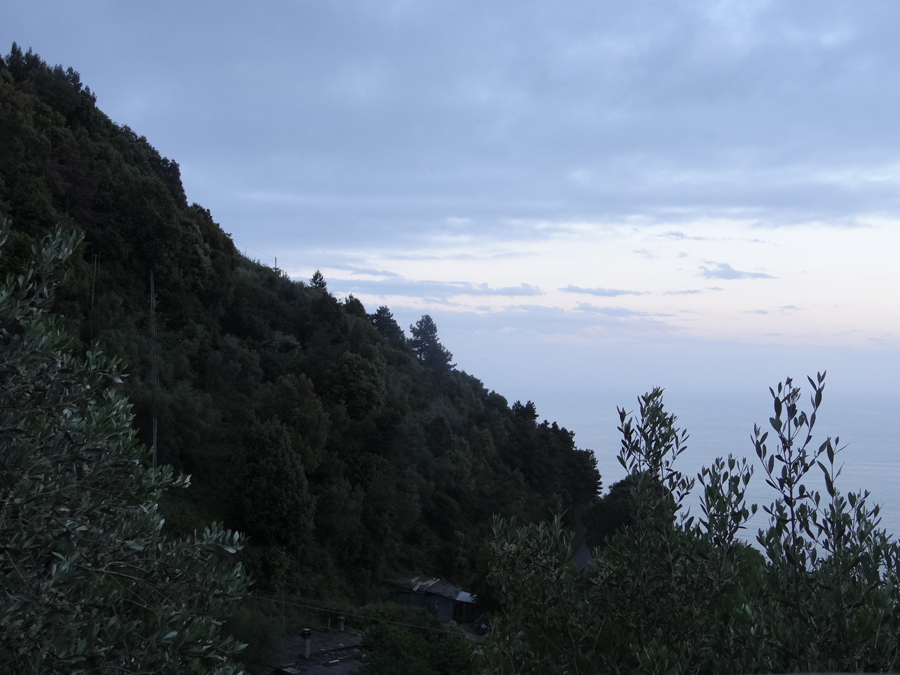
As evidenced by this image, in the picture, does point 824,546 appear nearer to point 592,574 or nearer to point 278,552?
point 592,574

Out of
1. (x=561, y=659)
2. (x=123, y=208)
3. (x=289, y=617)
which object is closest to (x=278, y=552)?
(x=289, y=617)

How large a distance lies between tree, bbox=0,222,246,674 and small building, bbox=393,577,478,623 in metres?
23.7

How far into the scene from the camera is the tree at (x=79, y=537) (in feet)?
11.9

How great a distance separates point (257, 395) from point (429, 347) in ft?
70.2

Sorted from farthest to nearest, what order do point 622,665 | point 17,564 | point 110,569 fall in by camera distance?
point 622,665 < point 110,569 < point 17,564

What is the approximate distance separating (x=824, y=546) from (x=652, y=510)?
1.23 m

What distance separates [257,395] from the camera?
30.6m

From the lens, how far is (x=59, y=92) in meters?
34.1

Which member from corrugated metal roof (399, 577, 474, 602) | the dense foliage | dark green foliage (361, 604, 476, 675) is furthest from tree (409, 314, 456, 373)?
the dense foliage

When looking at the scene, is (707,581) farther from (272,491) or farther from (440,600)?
(440,600)

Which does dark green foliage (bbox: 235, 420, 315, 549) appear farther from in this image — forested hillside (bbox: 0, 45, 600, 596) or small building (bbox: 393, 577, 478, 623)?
small building (bbox: 393, 577, 478, 623)

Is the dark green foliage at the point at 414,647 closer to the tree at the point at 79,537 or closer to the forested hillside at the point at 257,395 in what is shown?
the forested hillside at the point at 257,395

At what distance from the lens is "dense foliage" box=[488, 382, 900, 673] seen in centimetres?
479

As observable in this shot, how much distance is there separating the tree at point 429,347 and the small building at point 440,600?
21974 mm
